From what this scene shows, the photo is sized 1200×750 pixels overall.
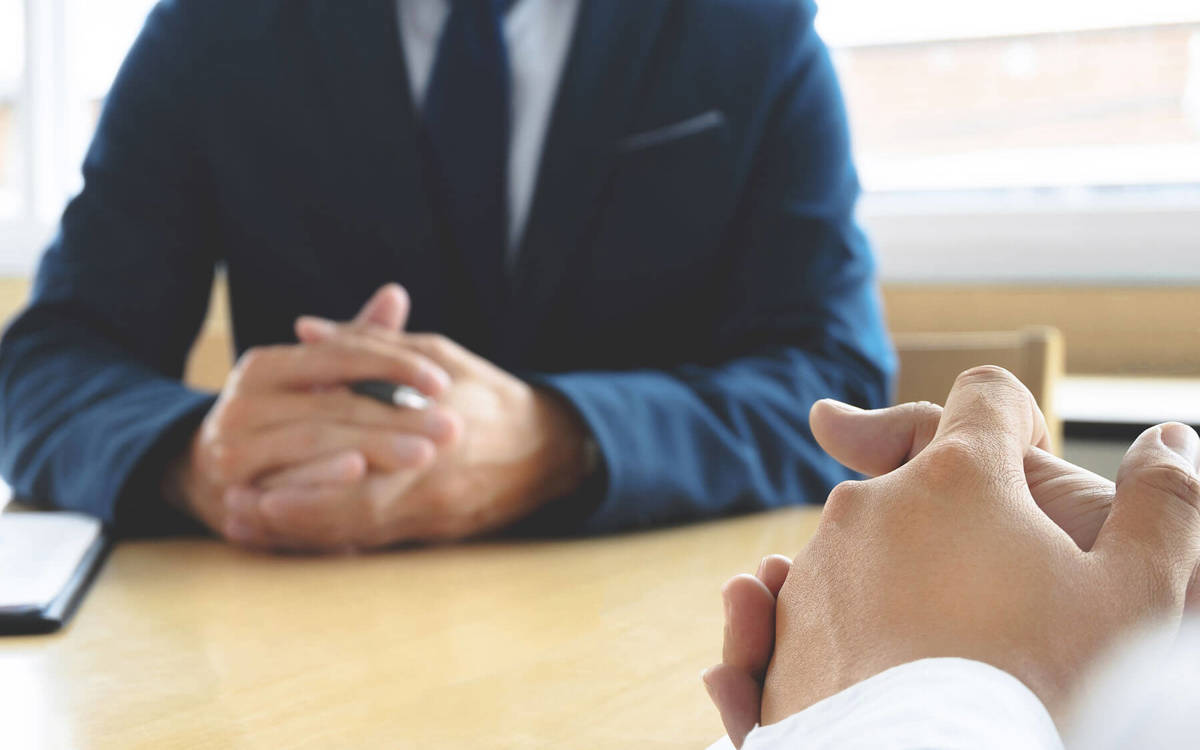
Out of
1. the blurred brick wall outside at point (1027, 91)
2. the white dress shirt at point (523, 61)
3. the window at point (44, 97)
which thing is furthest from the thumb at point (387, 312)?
the window at point (44, 97)

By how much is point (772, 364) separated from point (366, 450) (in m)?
0.31

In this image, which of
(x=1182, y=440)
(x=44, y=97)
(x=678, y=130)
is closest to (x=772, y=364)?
(x=678, y=130)

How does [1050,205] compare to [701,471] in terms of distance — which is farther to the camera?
[1050,205]

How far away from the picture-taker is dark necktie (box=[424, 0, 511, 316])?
0.97 metres

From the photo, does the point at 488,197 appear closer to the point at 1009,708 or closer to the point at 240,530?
the point at 240,530

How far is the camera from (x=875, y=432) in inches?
14.1

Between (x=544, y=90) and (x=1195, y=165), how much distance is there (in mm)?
1194

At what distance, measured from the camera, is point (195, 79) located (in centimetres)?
100

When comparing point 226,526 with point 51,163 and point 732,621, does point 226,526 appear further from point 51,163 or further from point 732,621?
point 51,163

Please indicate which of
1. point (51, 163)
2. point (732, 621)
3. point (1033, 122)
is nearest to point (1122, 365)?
point (1033, 122)

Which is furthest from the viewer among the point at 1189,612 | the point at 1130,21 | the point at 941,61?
the point at 941,61

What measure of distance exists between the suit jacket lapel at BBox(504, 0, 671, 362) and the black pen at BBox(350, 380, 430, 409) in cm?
27

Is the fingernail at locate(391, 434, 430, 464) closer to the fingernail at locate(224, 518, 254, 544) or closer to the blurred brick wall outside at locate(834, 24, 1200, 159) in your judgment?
the fingernail at locate(224, 518, 254, 544)

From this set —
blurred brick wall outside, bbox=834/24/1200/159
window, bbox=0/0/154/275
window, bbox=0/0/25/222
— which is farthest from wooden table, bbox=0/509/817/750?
window, bbox=0/0/25/222
